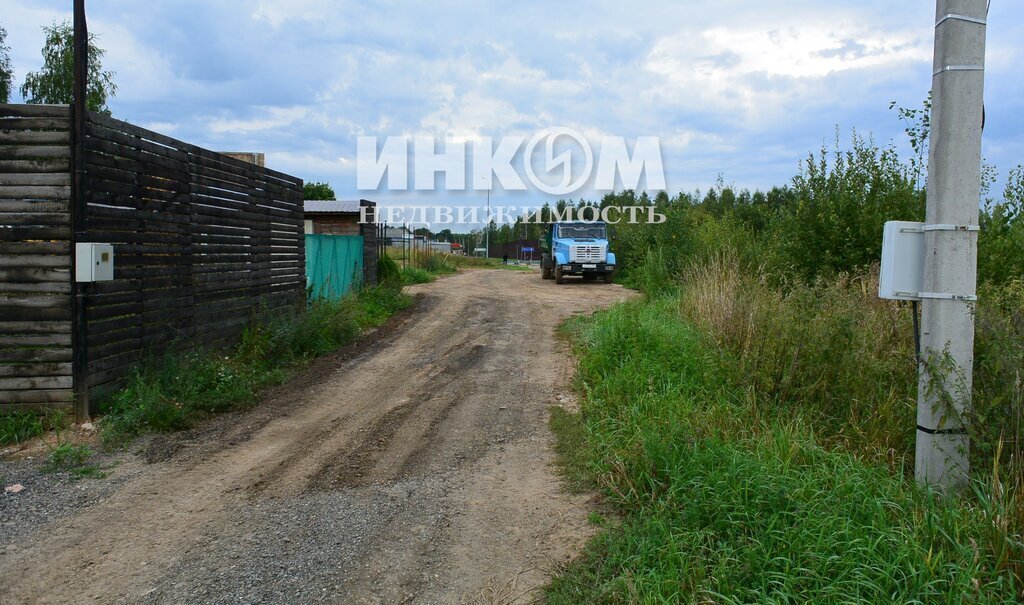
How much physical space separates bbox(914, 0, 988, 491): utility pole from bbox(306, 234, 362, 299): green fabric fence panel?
10163 mm

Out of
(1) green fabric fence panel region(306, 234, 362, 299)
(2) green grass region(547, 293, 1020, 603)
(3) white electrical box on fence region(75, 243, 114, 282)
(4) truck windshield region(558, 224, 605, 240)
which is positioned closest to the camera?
(2) green grass region(547, 293, 1020, 603)

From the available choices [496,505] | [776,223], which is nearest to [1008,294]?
[496,505]

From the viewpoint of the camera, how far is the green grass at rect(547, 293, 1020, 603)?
2.99 metres

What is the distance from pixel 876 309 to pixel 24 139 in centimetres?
817

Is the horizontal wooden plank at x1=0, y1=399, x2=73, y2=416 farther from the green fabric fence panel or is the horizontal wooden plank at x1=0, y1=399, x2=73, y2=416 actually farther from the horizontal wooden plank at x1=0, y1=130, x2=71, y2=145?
the green fabric fence panel

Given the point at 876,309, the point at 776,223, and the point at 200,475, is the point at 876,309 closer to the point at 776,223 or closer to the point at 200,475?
the point at 776,223

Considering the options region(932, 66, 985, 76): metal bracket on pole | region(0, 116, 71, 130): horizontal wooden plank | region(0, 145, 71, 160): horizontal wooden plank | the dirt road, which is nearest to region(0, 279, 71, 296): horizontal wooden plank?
region(0, 145, 71, 160): horizontal wooden plank

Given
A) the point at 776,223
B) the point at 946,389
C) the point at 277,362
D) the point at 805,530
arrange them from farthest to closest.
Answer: the point at 776,223 → the point at 277,362 → the point at 946,389 → the point at 805,530

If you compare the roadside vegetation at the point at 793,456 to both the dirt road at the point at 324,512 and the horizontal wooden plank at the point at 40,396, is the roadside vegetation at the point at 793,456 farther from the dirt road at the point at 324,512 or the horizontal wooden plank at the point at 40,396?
the horizontal wooden plank at the point at 40,396

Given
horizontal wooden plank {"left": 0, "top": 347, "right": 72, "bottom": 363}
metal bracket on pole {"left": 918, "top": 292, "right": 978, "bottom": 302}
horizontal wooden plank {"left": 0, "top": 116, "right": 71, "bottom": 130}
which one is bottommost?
horizontal wooden plank {"left": 0, "top": 347, "right": 72, "bottom": 363}

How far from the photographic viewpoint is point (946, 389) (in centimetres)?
366

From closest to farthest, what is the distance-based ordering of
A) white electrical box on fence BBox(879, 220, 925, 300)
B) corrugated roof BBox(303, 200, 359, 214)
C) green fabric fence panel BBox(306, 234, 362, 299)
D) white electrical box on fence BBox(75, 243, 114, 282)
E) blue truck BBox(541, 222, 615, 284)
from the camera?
white electrical box on fence BBox(879, 220, 925, 300), white electrical box on fence BBox(75, 243, 114, 282), green fabric fence panel BBox(306, 234, 362, 299), corrugated roof BBox(303, 200, 359, 214), blue truck BBox(541, 222, 615, 284)

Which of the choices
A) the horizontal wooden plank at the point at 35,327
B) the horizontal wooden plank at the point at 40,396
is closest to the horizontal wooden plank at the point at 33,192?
the horizontal wooden plank at the point at 35,327

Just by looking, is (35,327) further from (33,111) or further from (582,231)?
(582,231)
